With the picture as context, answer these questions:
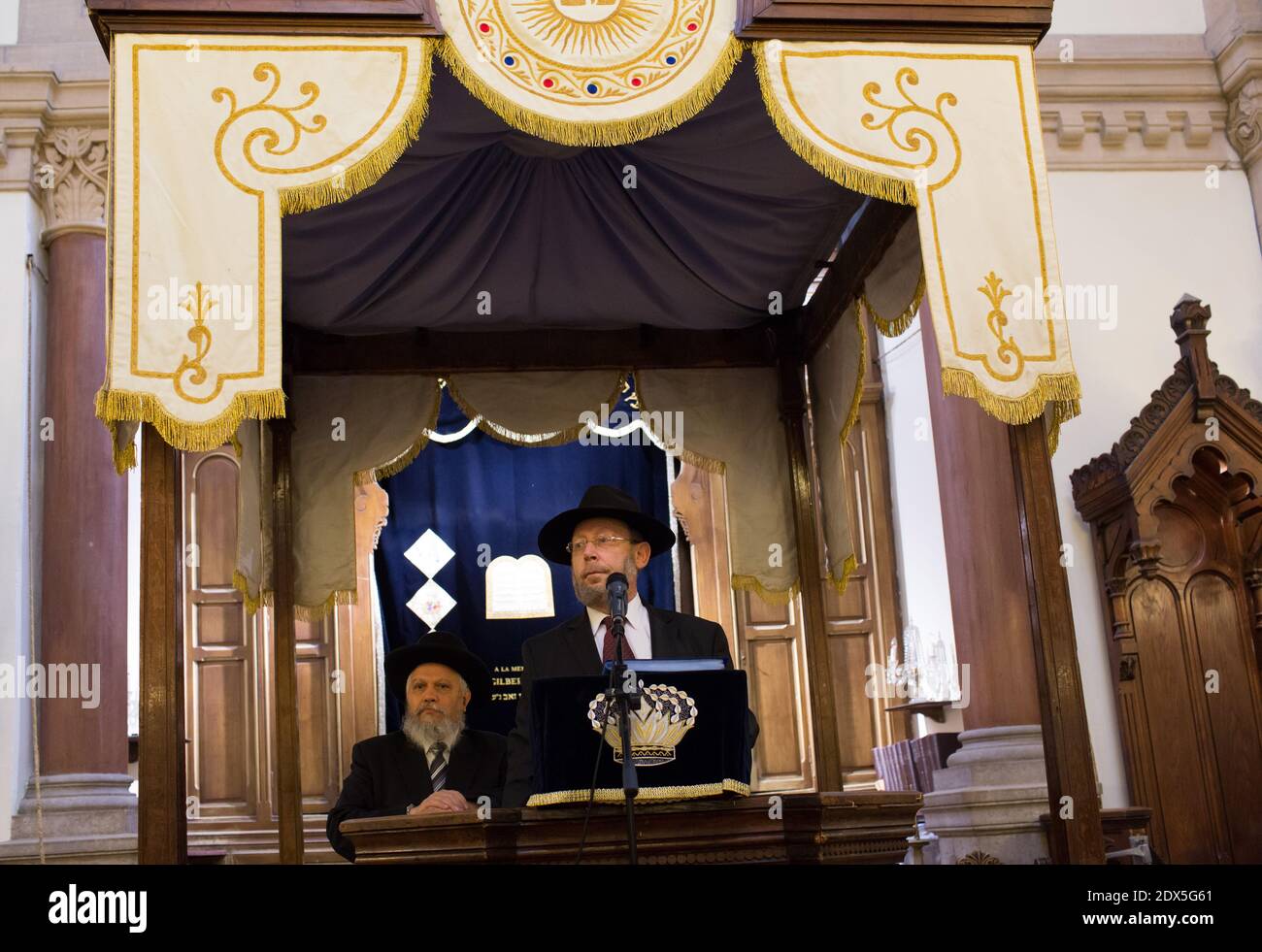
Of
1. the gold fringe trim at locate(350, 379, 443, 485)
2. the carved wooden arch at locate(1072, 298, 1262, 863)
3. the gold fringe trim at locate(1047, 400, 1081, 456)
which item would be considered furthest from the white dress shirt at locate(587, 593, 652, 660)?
the carved wooden arch at locate(1072, 298, 1262, 863)

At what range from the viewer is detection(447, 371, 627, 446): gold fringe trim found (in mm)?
6250

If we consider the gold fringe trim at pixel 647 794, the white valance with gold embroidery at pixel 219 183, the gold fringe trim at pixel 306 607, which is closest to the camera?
the gold fringe trim at pixel 647 794

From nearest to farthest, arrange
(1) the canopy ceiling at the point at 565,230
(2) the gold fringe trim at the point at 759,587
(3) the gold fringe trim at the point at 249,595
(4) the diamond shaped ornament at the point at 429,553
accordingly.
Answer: (1) the canopy ceiling at the point at 565,230, (3) the gold fringe trim at the point at 249,595, (2) the gold fringe trim at the point at 759,587, (4) the diamond shaped ornament at the point at 429,553

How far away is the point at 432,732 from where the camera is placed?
19.2 feet

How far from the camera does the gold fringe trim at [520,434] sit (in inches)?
246

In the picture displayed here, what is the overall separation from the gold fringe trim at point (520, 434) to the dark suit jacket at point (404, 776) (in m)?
1.33

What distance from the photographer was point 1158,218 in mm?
7754

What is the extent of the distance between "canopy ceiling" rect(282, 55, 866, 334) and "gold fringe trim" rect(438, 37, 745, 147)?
0.32m

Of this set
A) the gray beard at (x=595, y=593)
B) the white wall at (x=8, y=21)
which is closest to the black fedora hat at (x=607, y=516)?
the gray beard at (x=595, y=593)

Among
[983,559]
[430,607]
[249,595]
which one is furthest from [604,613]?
[430,607]

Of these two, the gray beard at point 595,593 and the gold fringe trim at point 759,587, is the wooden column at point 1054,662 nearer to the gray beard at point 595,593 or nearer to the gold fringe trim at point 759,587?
the gray beard at point 595,593
